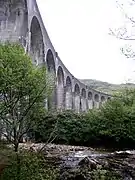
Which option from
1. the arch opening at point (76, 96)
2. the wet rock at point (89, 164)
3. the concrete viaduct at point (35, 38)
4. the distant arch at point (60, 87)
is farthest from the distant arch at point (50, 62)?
the wet rock at point (89, 164)

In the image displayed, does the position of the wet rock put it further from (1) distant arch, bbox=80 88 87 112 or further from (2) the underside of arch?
(1) distant arch, bbox=80 88 87 112

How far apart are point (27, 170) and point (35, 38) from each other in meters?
30.5

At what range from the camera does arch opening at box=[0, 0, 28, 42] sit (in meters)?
29.3

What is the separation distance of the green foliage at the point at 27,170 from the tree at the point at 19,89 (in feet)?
9.90

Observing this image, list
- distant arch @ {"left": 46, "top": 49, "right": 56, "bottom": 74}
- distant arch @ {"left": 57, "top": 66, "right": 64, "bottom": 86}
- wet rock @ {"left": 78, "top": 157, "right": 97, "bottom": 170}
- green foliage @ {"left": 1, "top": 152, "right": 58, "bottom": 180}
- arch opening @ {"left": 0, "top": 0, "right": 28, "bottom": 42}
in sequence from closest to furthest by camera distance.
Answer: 1. green foliage @ {"left": 1, "top": 152, "right": 58, "bottom": 180}
2. wet rock @ {"left": 78, "top": 157, "right": 97, "bottom": 170}
3. arch opening @ {"left": 0, "top": 0, "right": 28, "bottom": 42}
4. distant arch @ {"left": 46, "top": 49, "right": 56, "bottom": 74}
5. distant arch @ {"left": 57, "top": 66, "right": 64, "bottom": 86}

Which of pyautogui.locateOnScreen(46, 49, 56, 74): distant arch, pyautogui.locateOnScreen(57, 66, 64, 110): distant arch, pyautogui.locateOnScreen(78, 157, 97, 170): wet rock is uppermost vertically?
pyautogui.locateOnScreen(46, 49, 56, 74): distant arch

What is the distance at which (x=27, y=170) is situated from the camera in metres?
9.07

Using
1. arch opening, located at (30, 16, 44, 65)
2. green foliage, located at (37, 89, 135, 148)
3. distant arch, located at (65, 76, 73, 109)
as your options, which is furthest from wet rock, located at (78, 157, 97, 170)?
distant arch, located at (65, 76, 73, 109)

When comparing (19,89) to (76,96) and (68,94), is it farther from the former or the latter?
(76,96)

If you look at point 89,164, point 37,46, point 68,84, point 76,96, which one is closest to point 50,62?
point 37,46

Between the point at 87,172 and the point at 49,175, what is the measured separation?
1.10 m

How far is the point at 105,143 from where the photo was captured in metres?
25.4

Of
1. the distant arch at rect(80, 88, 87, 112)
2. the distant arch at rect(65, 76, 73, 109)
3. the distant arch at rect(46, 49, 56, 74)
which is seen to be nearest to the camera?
the distant arch at rect(46, 49, 56, 74)

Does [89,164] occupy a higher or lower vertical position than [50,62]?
lower
